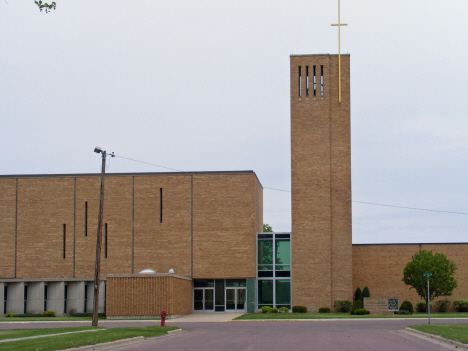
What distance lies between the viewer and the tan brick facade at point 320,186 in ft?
159

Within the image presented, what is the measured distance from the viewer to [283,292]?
49.4 metres

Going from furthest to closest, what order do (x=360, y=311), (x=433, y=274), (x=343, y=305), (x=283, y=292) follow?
1. (x=283, y=292)
2. (x=343, y=305)
3. (x=433, y=274)
4. (x=360, y=311)

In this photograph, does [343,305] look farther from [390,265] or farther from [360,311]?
[390,265]

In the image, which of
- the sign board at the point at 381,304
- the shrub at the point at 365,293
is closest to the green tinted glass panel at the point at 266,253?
the shrub at the point at 365,293

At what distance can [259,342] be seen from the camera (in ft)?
70.0

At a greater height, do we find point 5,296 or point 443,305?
point 5,296

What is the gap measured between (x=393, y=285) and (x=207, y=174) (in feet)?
59.2

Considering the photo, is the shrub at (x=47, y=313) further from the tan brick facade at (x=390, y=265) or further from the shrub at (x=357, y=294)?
the tan brick facade at (x=390, y=265)

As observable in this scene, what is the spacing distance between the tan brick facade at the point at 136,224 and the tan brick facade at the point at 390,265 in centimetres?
1015

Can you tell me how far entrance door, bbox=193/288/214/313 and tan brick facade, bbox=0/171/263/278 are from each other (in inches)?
64.1

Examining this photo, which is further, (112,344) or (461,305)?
(461,305)

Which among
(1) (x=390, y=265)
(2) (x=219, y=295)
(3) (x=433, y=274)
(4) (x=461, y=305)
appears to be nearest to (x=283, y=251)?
(2) (x=219, y=295)

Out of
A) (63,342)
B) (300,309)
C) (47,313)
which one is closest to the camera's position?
(63,342)

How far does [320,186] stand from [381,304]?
10.1 metres
